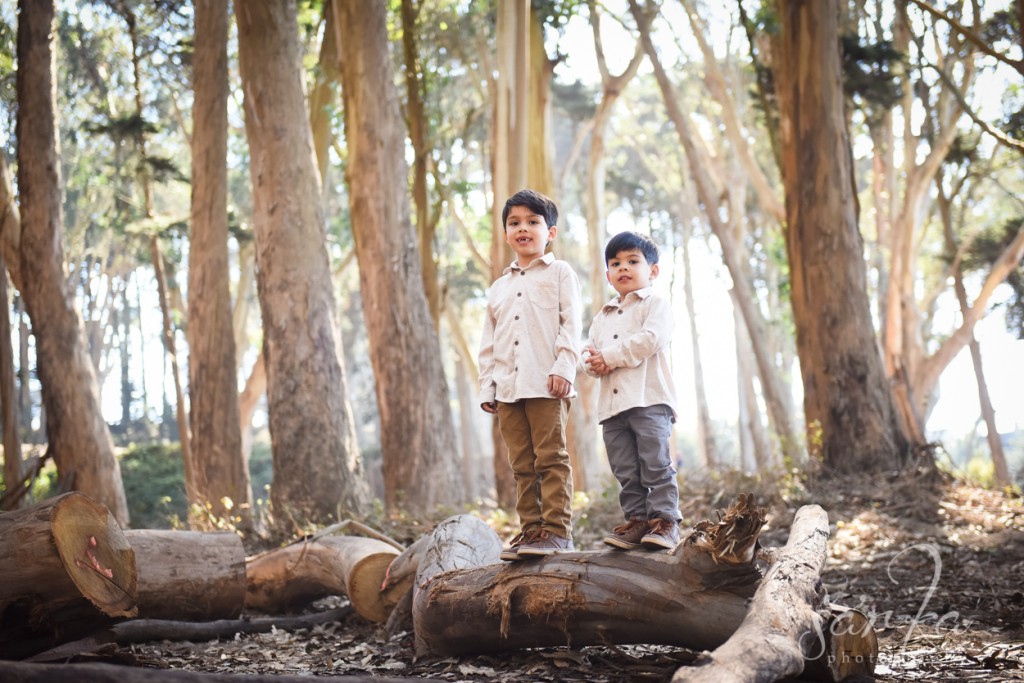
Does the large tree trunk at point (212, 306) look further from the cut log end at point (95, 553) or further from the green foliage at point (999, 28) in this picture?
the green foliage at point (999, 28)

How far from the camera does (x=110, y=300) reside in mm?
31641

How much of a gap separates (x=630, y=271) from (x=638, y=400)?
0.67 metres

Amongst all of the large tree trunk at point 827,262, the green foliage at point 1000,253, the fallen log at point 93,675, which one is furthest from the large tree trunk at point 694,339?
the fallen log at point 93,675

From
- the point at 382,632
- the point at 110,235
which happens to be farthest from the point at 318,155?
the point at 110,235

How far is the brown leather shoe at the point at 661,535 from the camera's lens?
4031 mm

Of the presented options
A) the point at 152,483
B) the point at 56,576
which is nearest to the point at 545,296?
the point at 56,576

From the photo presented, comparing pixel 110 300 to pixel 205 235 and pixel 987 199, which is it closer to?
pixel 205 235

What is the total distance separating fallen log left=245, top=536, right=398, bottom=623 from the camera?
5.78m

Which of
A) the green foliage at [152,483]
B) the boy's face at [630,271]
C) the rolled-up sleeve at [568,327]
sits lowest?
the green foliage at [152,483]

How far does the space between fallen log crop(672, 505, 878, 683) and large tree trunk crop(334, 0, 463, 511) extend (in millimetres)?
6307

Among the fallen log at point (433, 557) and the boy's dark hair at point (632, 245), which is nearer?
the boy's dark hair at point (632, 245)

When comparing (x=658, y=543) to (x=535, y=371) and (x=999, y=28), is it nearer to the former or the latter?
(x=535, y=371)

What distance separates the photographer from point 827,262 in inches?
381
